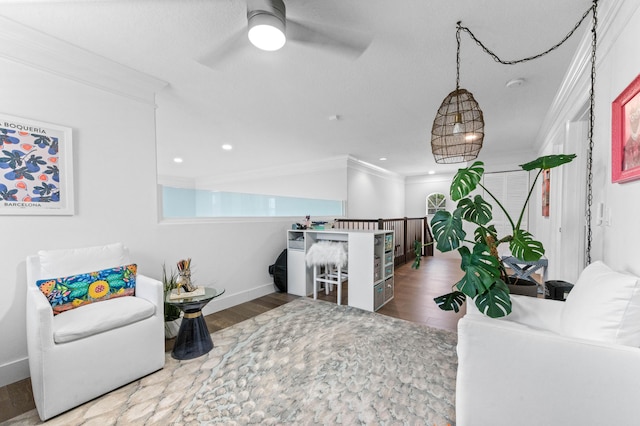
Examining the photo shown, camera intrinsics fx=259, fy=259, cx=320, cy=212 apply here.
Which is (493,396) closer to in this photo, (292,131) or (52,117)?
(52,117)

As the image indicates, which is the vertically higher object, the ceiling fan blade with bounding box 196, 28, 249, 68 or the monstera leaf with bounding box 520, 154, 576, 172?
the ceiling fan blade with bounding box 196, 28, 249, 68

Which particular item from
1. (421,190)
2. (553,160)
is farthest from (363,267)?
(421,190)

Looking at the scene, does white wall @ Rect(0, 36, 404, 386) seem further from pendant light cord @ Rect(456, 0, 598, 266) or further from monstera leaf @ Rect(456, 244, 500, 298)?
pendant light cord @ Rect(456, 0, 598, 266)

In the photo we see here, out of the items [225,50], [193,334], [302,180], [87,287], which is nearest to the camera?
[225,50]

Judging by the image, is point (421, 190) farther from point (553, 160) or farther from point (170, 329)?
point (170, 329)

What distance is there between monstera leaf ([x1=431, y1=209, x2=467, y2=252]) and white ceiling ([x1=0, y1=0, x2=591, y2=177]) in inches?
52.1

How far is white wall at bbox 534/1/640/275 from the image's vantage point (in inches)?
53.1

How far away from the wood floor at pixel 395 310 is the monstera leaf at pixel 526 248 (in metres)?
1.40

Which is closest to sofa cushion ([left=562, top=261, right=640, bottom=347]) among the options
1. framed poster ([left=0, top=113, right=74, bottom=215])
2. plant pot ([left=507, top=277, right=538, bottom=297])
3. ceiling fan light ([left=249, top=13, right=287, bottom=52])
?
plant pot ([left=507, top=277, right=538, bottom=297])

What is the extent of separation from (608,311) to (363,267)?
216 centimetres

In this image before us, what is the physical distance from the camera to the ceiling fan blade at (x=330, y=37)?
162 cm

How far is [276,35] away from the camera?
145 centimetres

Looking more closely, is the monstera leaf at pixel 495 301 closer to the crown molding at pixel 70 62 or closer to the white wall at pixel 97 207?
the white wall at pixel 97 207

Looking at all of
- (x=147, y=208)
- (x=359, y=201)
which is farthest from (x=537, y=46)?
(x=359, y=201)
